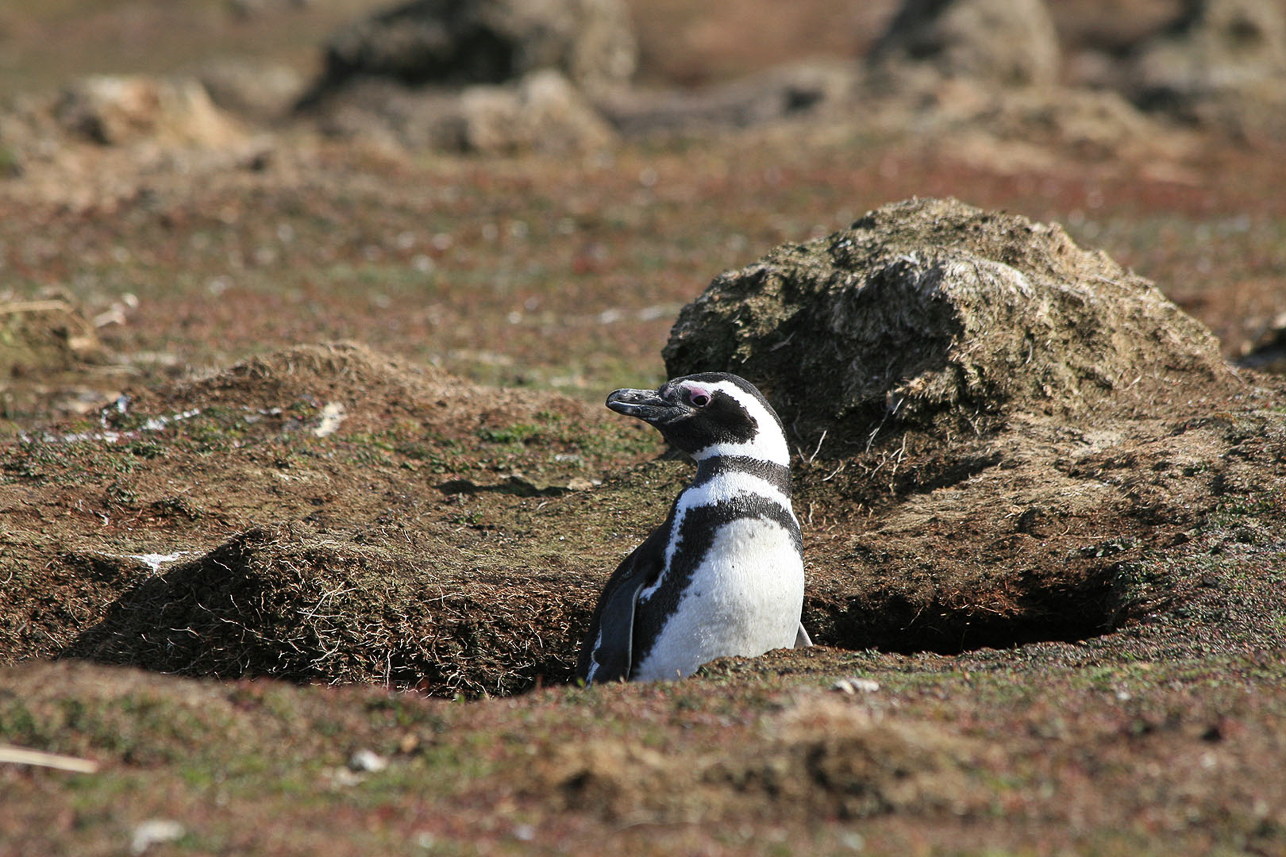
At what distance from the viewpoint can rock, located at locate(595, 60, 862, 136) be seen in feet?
95.3

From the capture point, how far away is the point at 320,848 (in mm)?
3176

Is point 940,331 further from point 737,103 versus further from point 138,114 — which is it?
point 737,103

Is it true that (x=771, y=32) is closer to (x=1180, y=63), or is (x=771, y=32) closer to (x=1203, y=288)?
(x=1180, y=63)

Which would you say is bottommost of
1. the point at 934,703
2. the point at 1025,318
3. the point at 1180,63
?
A: the point at 934,703

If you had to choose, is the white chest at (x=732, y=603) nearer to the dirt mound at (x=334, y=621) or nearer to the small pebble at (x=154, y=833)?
the dirt mound at (x=334, y=621)

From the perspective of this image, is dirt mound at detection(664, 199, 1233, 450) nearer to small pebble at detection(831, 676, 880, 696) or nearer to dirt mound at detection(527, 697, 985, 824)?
small pebble at detection(831, 676, 880, 696)

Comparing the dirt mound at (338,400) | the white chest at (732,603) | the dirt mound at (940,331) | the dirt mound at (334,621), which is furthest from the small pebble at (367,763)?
the dirt mound at (338,400)

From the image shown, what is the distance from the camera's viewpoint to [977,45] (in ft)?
103

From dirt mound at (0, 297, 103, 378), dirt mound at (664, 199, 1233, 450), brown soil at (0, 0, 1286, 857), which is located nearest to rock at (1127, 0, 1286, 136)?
brown soil at (0, 0, 1286, 857)

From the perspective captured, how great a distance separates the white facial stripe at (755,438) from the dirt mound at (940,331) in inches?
87.0

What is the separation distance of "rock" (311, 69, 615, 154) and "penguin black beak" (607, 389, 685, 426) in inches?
750

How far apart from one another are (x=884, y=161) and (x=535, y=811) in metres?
21.4

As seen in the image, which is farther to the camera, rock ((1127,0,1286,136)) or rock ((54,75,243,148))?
rock ((1127,0,1286,136))

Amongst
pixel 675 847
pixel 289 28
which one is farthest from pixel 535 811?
pixel 289 28
